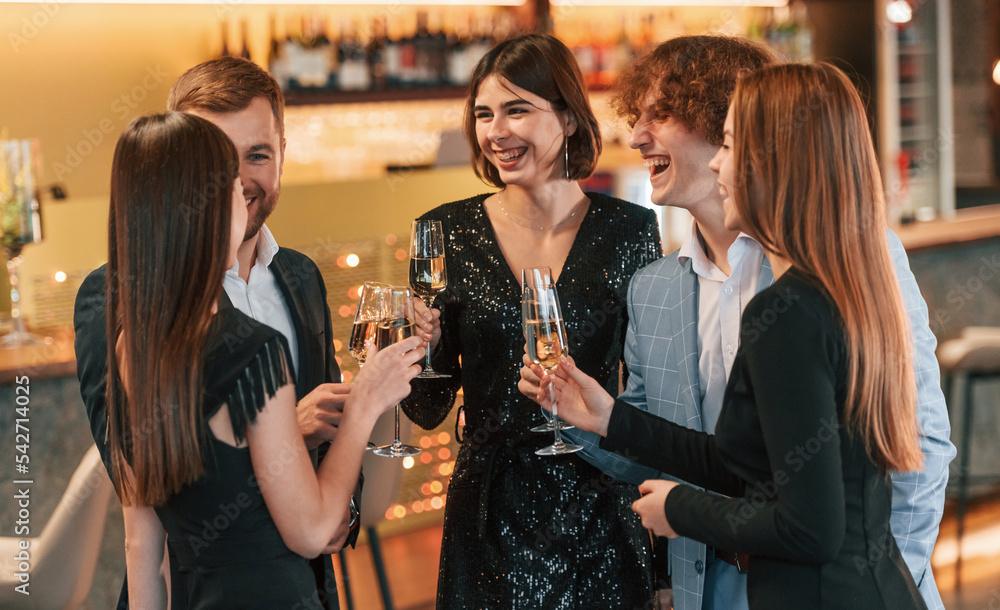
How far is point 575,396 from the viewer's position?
1549 millimetres

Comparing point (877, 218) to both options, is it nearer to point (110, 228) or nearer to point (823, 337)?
point (823, 337)

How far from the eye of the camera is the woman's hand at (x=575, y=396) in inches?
59.6

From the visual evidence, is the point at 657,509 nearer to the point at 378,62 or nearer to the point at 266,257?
the point at 266,257

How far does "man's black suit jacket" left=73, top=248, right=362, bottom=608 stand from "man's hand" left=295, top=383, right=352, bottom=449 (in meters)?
0.14

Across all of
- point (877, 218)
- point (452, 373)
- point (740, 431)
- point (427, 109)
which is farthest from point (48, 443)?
point (427, 109)

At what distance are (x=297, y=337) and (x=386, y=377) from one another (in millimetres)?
349

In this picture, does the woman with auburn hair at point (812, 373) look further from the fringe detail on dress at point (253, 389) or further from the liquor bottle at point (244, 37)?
the liquor bottle at point (244, 37)

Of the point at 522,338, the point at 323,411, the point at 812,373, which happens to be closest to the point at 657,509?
the point at 812,373

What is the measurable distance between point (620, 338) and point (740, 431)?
2.34 ft

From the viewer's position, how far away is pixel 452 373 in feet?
6.53

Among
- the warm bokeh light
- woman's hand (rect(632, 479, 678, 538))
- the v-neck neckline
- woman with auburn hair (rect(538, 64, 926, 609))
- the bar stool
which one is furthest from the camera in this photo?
the warm bokeh light

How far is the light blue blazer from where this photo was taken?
1.42 metres

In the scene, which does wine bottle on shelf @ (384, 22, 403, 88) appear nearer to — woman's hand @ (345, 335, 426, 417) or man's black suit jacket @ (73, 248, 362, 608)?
man's black suit jacket @ (73, 248, 362, 608)

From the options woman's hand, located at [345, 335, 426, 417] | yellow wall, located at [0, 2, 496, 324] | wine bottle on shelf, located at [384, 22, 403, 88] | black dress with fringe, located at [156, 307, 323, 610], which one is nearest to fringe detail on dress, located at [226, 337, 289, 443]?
black dress with fringe, located at [156, 307, 323, 610]
